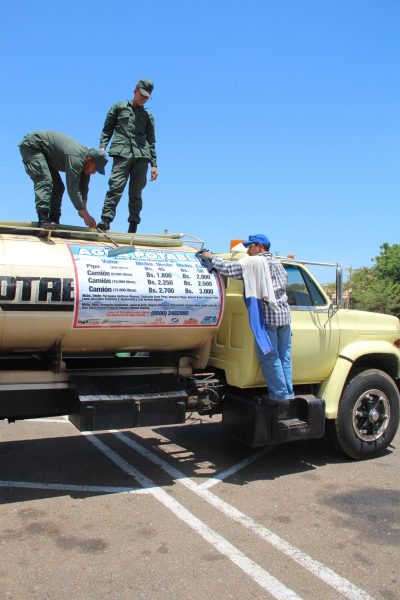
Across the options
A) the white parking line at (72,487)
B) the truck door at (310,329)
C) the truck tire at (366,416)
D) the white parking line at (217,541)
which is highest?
the truck door at (310,329)

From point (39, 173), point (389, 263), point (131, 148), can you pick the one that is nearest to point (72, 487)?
point (39, 173)

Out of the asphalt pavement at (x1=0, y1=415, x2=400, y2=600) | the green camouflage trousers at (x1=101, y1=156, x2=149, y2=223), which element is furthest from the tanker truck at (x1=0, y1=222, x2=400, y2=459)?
the green camouflage trousers at (x1=101, y1=156, x2=149, y2=223)

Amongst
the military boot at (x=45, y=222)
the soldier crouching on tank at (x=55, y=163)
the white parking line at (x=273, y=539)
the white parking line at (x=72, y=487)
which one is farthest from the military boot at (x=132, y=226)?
the white parking line at (x=72, y=487)

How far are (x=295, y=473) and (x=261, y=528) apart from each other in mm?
1493

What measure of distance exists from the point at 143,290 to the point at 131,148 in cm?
239

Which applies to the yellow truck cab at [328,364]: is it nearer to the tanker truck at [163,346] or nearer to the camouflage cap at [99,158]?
the tanker truck at [163,346]

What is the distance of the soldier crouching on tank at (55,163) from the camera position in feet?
17.3

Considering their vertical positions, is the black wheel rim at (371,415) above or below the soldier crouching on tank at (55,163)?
below

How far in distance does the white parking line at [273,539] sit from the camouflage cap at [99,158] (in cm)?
320

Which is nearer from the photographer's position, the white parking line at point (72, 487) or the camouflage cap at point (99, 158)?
the white parking line at point (72, 487)

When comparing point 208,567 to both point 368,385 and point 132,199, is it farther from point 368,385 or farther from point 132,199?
point 132,199

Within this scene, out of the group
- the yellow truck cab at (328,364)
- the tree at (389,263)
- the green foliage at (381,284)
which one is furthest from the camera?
the tree at (389,263)

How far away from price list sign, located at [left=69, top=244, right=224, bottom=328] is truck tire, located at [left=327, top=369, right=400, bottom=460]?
74.2 inches

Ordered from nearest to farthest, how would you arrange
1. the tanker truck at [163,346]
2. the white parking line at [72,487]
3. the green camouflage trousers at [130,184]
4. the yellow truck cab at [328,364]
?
the tanker truck at [163,346] < the white parking line at [72,487] < the yellow truck cab at [328,364] < the green camouflage trousers at [130,184]
